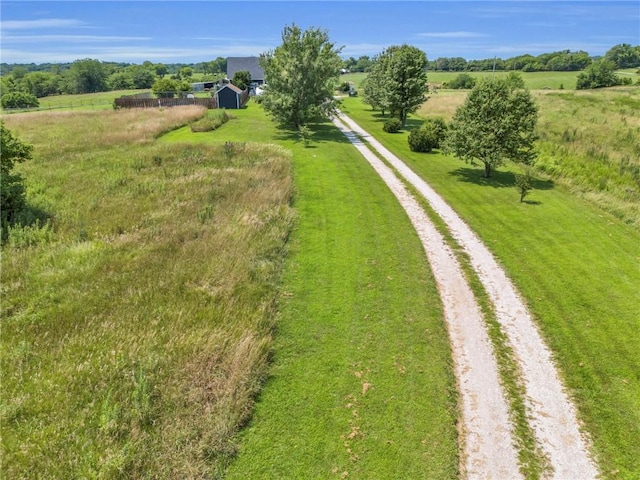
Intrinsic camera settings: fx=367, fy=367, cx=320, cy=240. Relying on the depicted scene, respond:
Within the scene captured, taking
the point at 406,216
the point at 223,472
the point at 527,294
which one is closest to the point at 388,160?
the point at 406,216

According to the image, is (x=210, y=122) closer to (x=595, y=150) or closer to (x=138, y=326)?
(x=138, y=326)

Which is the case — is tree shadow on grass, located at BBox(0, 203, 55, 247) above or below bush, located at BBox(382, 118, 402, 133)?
below

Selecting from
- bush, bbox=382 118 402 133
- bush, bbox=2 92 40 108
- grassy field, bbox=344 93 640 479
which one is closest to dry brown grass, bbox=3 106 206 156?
bush, bbox=382 118 402 133

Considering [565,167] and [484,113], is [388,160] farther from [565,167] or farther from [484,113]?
[565,167]

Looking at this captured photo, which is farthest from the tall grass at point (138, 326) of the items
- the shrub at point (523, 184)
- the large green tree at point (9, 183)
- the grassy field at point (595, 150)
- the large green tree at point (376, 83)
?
the large green tree at point (376, 83)

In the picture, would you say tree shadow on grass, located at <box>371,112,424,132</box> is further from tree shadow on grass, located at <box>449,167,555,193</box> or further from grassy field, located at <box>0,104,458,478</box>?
grassy field, located at <box>0,104,458,478</box>

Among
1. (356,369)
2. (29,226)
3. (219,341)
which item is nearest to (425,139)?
(356,369)

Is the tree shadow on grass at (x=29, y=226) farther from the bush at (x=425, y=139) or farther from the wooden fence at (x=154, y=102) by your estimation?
the wooden fence at (x=154, y=102)
